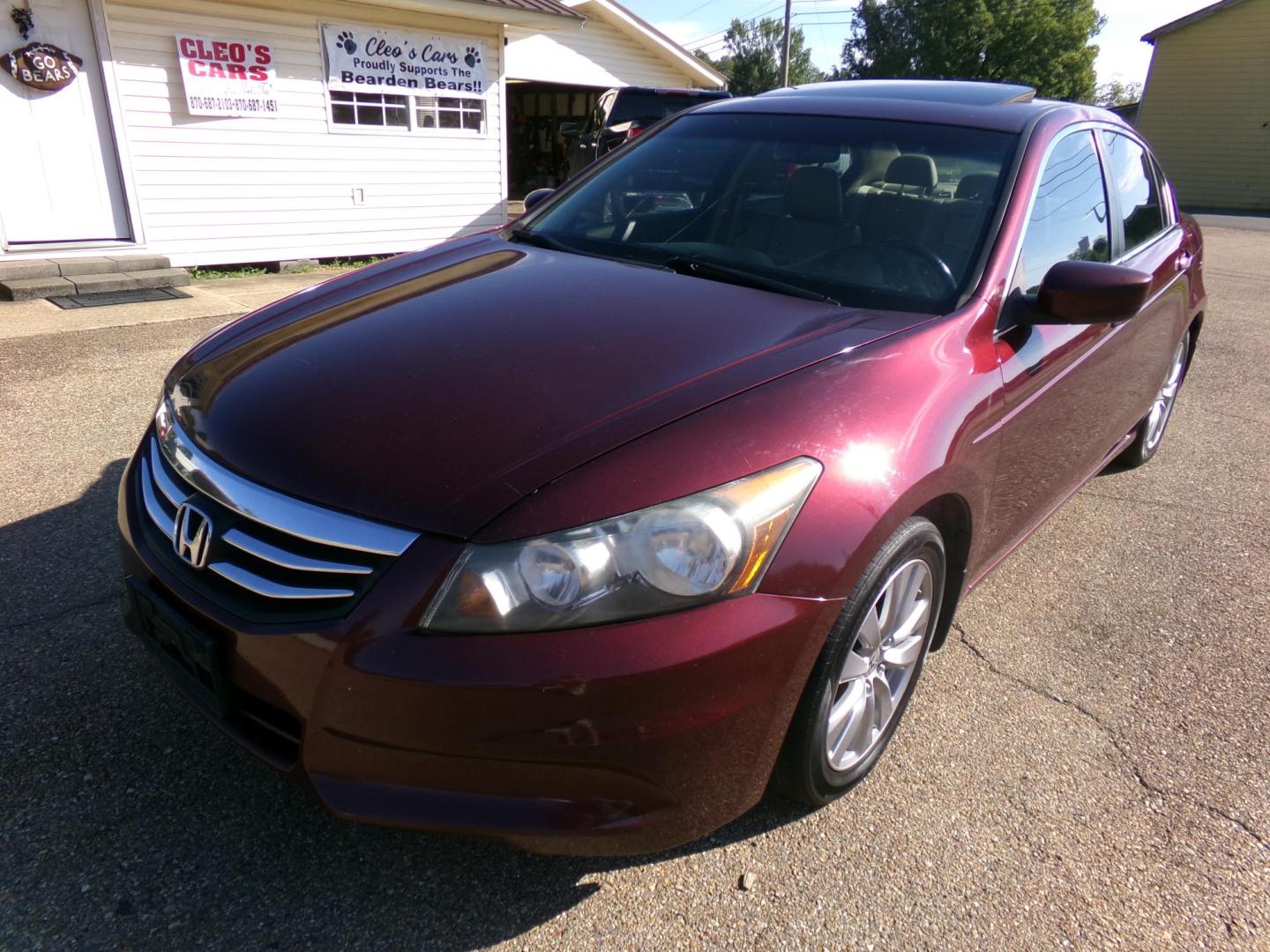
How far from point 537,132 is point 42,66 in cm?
1536

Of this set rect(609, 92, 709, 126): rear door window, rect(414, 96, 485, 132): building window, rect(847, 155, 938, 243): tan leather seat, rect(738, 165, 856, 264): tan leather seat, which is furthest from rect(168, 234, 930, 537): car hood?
rect(609, 92, 709, 126): rear door window

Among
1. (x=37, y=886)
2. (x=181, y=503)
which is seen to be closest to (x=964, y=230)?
(x=181, y=503)

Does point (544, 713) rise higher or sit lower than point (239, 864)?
higher

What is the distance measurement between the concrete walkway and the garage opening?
45.2 ft

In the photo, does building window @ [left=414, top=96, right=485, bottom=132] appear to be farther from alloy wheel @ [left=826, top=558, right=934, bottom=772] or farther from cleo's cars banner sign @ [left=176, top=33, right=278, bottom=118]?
alloy wheel @ [left=826, top=558, right=934, bottom=772]

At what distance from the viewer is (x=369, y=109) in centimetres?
1005

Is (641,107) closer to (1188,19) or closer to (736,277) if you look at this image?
(736,277)

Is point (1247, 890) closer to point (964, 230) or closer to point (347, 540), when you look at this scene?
point (964, 230)

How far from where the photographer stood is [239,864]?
6.44ft

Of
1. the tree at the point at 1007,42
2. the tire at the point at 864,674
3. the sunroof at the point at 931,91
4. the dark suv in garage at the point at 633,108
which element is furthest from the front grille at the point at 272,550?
the tree at the point at 1007,42

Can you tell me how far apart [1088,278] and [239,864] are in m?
2.53

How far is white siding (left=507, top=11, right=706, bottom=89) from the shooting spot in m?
14.5

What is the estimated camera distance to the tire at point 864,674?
188 cm

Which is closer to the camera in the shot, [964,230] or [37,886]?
[37,886]
